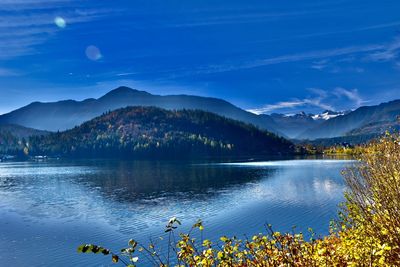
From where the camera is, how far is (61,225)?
62.5 metres

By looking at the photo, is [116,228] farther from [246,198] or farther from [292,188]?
[292,188]

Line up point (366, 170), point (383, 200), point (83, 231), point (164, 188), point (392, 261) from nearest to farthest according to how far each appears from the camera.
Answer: point (392, 261) < point (383, 200) < point (366, 170) < point (83, 231) < point (164, 188)

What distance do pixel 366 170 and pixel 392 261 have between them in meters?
7.33

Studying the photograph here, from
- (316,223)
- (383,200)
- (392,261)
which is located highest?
(383,200)

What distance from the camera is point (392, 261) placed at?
12508mm

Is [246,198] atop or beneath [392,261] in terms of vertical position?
beneath

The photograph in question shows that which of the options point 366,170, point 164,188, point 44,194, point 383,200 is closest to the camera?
point 383,200

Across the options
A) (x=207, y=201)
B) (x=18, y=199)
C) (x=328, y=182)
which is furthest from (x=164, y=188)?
(x=328, y=182)

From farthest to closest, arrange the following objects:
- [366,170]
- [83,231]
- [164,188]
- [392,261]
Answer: [164,188] < [83,231] < [366,170] < [392,261]

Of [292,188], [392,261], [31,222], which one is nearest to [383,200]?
[392,261]

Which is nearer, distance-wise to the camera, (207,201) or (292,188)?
(207,201)

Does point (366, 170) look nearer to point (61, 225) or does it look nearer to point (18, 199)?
point (61, 225)

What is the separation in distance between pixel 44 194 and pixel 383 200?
10242 centimetres

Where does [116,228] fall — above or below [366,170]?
below
